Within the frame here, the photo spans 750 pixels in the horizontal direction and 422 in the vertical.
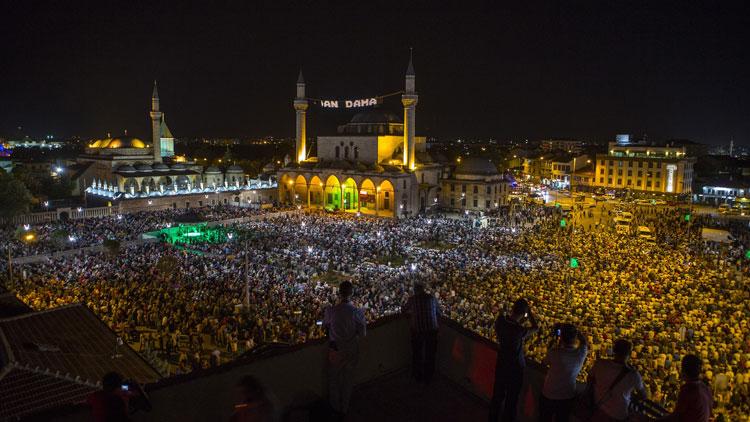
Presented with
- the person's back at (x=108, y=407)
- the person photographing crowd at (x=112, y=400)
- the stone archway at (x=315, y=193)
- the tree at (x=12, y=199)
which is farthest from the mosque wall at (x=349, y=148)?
the person's back at (x=108, y=407)

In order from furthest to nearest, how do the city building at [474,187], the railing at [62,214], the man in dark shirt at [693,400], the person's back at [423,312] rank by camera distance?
the city building at [474,187], the railing at [62,214], the person's back at [423,312], the man in dark shirt at [693,400]

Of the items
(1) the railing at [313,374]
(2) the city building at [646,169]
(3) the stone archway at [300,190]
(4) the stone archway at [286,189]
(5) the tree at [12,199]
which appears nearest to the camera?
(1) the railing at [313,374]

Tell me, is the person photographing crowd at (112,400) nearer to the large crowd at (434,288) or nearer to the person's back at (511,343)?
the person's back at (511,343)

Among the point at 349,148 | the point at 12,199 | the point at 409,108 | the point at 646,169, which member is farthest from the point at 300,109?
the point at 646,169

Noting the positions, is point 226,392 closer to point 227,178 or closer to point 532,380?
point 532,380

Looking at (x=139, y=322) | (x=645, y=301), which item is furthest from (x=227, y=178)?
(x=645, y=301)

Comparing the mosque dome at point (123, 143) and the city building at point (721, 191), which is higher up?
the mosque dome at point (123, 143)
